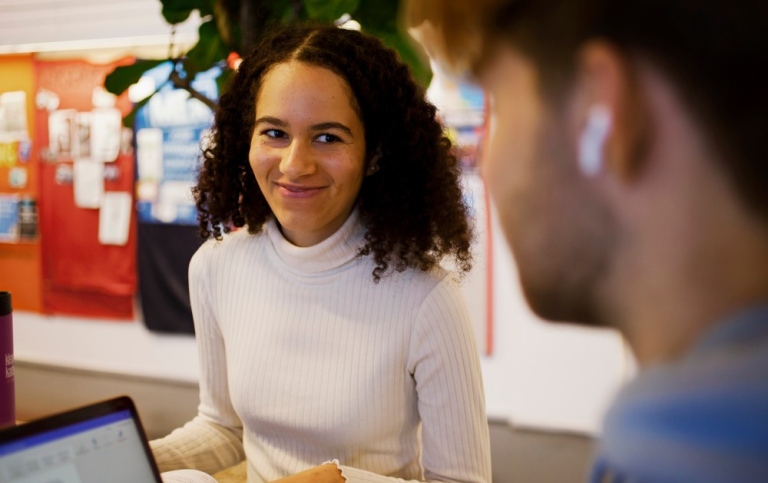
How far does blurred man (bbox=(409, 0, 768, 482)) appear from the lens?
198mm

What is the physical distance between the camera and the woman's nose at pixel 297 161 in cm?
92

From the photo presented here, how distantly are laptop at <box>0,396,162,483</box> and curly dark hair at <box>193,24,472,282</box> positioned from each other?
0.52 m

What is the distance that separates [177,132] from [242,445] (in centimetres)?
206

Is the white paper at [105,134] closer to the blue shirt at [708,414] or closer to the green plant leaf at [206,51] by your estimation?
the green plant leaf at [206,51]

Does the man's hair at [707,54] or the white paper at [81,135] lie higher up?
the white paper at [81,135]

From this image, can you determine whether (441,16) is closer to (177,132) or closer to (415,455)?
(415,455)

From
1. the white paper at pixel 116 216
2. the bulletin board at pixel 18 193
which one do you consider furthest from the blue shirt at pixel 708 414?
the bulletin board at pixel 18 193

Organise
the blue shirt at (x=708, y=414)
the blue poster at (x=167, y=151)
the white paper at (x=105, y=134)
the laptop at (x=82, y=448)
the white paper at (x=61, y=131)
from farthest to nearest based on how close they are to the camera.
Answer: the white paper at (x=61, y=131)
the white paper at (x=105, y=134)
the blue poster at (x=167, y=151)
the laptop at (x=82, y=448)
the blue shirt at (x=708, y=414)

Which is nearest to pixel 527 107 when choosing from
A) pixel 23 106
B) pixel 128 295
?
pixel 128 295

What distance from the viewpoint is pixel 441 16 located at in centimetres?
24

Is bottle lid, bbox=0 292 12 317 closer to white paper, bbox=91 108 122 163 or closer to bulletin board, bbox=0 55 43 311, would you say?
white paper, bbox=91 108 122 163

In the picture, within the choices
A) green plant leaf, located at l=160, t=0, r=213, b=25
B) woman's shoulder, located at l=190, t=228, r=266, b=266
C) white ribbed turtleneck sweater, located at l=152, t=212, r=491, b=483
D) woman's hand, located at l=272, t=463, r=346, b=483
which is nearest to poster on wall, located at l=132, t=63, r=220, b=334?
green plant leaf, located at l=160, t=0, r=213, b=25

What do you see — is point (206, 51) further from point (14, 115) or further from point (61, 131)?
point (14, 115)

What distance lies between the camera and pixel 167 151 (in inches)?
118
